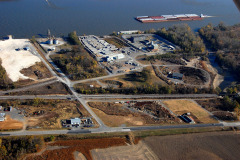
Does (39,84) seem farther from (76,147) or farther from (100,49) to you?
(100,49)

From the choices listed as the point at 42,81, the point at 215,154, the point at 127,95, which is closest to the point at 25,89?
the point at 42,81

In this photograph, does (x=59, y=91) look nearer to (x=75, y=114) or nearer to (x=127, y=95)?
(x=75, y=114)

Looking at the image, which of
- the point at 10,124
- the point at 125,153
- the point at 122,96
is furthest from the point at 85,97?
the point at 125,153

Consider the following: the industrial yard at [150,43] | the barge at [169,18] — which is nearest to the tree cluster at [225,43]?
the industrial yard at [150,43]

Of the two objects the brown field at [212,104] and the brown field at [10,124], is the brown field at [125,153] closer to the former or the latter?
the brown field at [10,124]

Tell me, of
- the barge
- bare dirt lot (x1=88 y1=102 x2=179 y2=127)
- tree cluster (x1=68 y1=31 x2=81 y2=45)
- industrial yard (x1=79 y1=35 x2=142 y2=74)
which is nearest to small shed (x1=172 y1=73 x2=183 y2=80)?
industrial yard (x1=79 y1=35 x2=142 y2=74)
